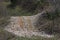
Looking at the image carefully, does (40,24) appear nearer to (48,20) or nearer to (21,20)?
(48,20)

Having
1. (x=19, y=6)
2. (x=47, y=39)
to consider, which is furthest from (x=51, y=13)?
(x=19, y=6)

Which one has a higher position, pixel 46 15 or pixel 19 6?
pixel 46 15

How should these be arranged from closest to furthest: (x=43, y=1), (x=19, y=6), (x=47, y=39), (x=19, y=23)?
(x=47, y=39), (x=19, y=23), (x=43, y=1), (x=19, y=6)

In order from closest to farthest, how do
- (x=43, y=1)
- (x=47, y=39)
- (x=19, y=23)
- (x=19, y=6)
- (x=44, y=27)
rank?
1. (x=47, y=39)
2. (x=44, y=27)
3. (x=19, y=23)
4. (x=43, y=1)
5. (x=19, y=6)

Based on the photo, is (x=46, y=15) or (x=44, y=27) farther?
(x=46, y=15)

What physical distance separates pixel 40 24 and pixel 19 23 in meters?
1.46

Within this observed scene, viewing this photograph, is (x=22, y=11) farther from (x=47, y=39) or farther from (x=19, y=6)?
(x=47, y=39)

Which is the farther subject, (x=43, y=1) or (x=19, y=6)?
(x=19, y=6)

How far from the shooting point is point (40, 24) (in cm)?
1313

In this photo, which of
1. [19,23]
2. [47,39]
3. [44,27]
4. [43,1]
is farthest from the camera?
[43,1]

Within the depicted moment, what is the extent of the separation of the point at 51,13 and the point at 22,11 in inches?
217

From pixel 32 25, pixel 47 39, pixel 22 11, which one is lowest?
pixel 22 11

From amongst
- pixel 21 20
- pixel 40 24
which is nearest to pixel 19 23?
pixel 21 20

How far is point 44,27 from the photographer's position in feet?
41.3
